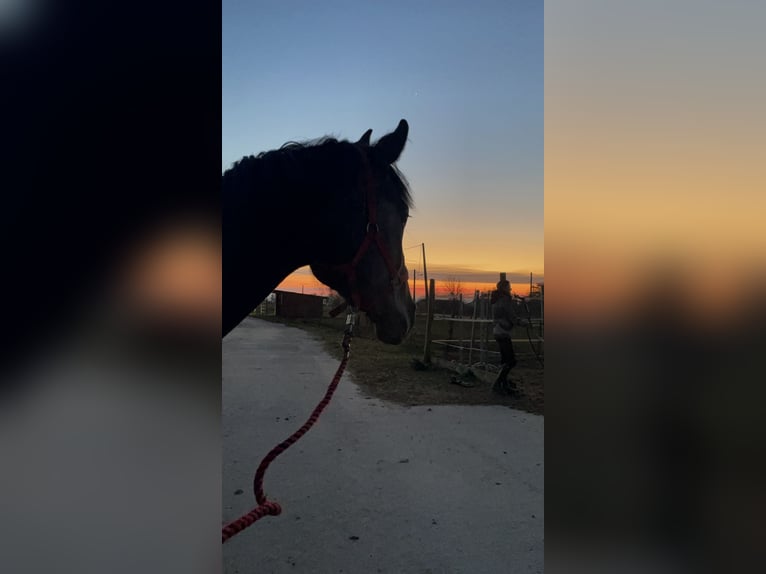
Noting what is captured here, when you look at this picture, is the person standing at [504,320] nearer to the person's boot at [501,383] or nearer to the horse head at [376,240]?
the person's boot at [501,383]

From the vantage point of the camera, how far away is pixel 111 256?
68 centimetres

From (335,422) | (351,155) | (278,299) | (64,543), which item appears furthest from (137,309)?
(278,299)

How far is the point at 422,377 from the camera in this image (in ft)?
25.8

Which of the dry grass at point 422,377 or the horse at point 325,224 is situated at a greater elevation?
the horse at point 325,224

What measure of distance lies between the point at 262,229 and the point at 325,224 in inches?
11.4

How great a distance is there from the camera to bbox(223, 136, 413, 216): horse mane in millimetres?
1818

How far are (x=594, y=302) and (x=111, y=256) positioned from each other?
72cm

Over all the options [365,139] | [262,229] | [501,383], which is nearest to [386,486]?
[262,229]

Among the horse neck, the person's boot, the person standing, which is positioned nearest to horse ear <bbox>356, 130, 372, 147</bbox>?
the horse neck

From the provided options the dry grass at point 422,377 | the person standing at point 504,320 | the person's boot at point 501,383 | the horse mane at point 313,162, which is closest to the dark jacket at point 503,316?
the person standing at point 504,320

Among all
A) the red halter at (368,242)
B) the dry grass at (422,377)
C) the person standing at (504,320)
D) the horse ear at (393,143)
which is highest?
the horse ear at (393,143)

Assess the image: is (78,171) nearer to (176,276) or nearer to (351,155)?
(176,276)

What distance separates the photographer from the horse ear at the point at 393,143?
215cm

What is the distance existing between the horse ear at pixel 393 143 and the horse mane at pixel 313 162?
47mm
